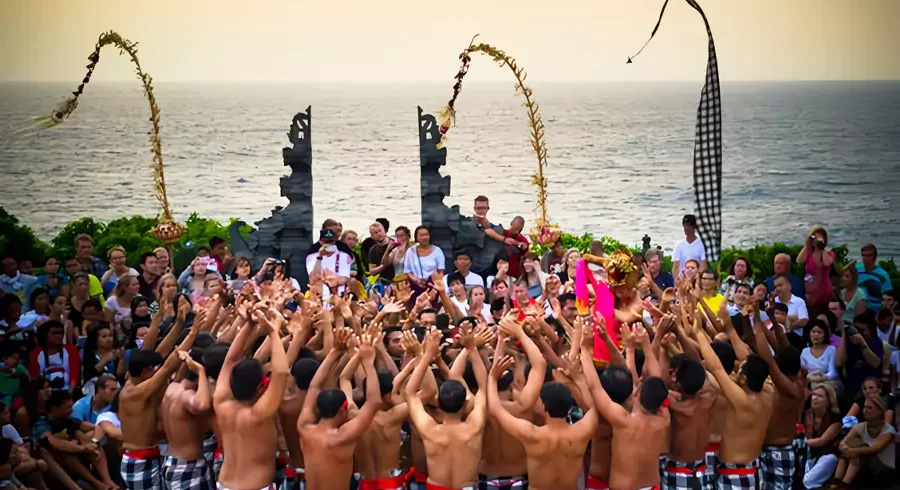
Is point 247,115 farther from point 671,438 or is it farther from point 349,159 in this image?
point 671,438

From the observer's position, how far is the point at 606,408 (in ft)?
20.9

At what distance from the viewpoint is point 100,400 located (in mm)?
7871

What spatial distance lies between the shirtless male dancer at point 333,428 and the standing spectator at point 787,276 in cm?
407

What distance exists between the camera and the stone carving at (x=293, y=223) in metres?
10.9

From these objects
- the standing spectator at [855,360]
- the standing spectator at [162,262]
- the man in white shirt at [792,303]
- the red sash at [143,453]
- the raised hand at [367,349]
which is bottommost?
the red sash at [143,453]

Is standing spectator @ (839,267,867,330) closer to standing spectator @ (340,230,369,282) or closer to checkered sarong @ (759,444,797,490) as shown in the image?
checkered sarong @ (759,444,797,490)

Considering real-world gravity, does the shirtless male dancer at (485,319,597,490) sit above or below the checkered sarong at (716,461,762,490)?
above

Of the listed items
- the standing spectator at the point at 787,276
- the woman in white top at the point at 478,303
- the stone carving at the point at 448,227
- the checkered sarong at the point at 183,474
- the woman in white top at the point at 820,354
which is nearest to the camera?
the checkered sarong at the point at 183,474

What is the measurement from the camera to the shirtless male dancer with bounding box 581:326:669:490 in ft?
20.9

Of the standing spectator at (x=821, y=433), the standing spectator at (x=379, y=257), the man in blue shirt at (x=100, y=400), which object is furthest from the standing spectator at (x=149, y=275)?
the standing spectator at (x=821, y=433)

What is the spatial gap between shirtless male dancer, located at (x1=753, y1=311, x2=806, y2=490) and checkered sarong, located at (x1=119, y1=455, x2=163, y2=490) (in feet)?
11.5

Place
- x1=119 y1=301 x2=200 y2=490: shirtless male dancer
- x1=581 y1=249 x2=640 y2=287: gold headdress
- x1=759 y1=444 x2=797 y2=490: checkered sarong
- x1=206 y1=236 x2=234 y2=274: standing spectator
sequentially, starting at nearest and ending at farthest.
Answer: x1=119 y1=301 x2=200 y2=490: shirtless male dancer → x1=759 y1=444 x2=797 y2=490: checkered sarong → x1=581 y1=249 x2=640 y2=287: gold headdress → x1=206 y1=236 x2=234 y2=274: standing spectator

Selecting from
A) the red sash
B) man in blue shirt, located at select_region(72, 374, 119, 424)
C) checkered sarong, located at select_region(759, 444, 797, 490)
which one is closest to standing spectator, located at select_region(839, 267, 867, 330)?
checkered sarong, located at select_region(759, 444, 797, 490)

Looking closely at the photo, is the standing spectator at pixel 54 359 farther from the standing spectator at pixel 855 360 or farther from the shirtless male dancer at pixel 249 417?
A: the standing spectator at pixel 855 360
